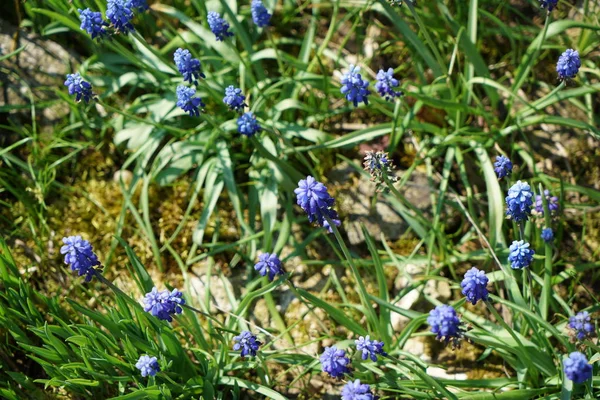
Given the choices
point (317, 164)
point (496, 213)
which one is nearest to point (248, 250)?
point (317, 164)

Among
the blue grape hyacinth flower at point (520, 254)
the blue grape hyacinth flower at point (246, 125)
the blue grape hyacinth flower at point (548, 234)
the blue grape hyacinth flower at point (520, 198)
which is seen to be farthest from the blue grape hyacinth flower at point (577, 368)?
the blue grape hyacinth flower at point (246, 125)

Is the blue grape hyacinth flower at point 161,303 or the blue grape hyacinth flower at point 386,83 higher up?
→ the blue grape hyacinth flower at point 386,83

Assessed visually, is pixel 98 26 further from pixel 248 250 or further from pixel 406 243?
pixel 406 243

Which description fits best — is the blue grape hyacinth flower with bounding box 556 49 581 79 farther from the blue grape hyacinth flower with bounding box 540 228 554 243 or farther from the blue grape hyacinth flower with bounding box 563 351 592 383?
the blue grape hyacinth flower with bounding box 563 351 592 383

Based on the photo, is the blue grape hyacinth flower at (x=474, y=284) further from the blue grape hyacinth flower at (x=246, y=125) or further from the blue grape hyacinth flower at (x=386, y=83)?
the blue grape hyacinth flower at (x=246, y=125)

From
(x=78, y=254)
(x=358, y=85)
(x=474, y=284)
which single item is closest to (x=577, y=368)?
(x=474, y=284)
